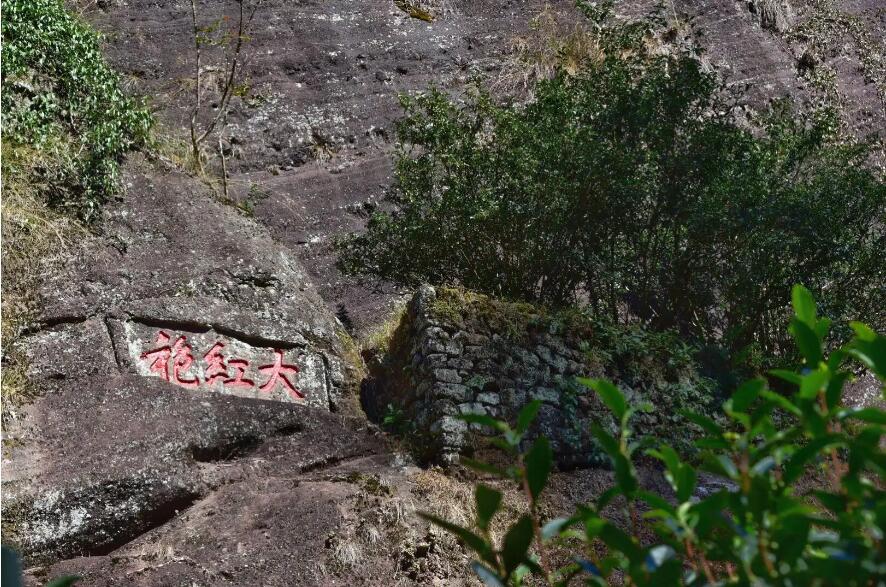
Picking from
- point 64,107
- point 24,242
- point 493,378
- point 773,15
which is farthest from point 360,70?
point 493,378

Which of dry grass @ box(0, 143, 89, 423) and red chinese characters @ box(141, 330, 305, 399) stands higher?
dry grass @ box(0, 143, 89, 423)

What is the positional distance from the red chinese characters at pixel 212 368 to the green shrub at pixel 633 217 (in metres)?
1.47

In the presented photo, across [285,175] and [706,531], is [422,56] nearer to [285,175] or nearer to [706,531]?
[285,175]

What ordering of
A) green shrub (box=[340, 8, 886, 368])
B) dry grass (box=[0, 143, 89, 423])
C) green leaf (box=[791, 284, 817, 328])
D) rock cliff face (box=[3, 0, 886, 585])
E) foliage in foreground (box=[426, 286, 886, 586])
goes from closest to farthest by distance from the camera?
1. foliage in foreground (box=[426, 286, 886, 586])
2. green leaf (box=[791, 284, 817, 328])
3. rock cliff face (box=[3, 0, 886, 585])
4. dry grass (box=[0, 143, 89, 423])
5. green shrub (box=[340, 8, 886, 368])

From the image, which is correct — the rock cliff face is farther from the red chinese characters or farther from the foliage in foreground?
the foliage in foreground

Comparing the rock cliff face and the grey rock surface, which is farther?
the grey rock surface

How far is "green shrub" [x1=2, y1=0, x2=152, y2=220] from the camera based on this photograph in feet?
22.6

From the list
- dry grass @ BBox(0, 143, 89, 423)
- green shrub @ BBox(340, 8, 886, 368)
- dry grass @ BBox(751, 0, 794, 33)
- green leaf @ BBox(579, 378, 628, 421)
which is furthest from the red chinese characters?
dry grass @ BBox(751, 0, 794, 33)

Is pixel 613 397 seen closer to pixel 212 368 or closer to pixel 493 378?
pixel 493 378

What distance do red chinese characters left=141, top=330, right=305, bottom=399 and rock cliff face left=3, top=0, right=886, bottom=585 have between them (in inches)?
0.4

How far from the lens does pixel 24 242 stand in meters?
6.45

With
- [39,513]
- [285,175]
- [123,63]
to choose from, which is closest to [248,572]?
[39,513]

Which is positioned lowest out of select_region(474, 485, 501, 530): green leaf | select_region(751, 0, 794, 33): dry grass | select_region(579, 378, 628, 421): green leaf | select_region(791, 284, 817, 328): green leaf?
select_region(751, 0, 794, 33): dry grass

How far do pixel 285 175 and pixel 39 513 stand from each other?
16.9ft
